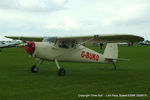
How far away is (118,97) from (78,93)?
1278mm

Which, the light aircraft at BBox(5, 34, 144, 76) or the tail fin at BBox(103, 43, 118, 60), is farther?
the tail fin at BBox(103, 43, 118, 60)

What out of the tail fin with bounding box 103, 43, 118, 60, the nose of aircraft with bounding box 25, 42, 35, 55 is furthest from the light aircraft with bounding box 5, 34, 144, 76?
the tail fin with bounding box 103, 43, 118, 60

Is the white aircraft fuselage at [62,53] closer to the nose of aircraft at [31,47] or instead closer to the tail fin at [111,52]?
the nose of aircraft at [31,47]

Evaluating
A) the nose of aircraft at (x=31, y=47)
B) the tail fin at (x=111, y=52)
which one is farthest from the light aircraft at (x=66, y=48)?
the tail fin at (x=111, y=52)

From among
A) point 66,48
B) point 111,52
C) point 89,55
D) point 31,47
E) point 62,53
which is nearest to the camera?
point 31,47

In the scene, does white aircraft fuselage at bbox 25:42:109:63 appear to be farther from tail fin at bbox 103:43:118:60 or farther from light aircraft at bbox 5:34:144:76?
tail fin at bbox 103:43:118:60

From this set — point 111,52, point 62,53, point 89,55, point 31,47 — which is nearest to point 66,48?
point 62,53

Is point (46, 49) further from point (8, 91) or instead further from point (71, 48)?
point (8, 91)

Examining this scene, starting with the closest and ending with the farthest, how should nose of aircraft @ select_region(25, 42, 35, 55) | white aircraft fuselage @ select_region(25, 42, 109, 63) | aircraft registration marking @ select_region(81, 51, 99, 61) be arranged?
1. nose of aircraft @ select_region(25, 42, 35, 55)
2. white aircraft fuselage @ select_region(25, 42, 109, 63)
3. aircraft registration marking @ select_region(81, 51, 99, 61)

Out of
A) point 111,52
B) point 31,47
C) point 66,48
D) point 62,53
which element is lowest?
point 111,52

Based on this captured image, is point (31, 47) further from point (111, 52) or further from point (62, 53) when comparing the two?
point (111, 52)

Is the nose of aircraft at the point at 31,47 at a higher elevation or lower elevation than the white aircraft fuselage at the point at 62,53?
higher

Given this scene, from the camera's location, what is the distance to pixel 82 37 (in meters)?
12.1

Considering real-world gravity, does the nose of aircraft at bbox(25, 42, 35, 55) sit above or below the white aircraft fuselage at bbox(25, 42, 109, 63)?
above
